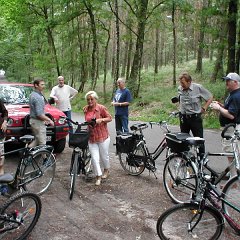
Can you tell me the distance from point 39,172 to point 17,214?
1.80 metres

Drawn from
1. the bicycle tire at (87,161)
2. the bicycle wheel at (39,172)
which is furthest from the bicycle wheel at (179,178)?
the bicycle wheel at (39,172)

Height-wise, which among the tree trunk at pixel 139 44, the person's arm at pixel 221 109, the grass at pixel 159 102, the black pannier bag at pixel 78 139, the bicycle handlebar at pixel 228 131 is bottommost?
the grass at pixel 159 102

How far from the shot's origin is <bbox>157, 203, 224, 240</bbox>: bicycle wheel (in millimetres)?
3969

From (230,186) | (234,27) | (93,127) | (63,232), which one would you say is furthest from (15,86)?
(234,27)

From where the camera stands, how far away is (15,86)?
9.73 metres

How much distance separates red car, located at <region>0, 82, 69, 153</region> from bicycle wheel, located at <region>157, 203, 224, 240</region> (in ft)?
11.7

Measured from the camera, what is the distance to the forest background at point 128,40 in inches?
630

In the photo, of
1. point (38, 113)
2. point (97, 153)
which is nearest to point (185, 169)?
point (97, 153)

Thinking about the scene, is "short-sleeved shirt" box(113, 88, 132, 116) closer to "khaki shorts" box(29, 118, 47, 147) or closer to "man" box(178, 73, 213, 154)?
"man" box(178, 73, 213, 154)

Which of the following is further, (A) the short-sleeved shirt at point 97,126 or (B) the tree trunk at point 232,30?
(B) the tree trunk at point 232,30

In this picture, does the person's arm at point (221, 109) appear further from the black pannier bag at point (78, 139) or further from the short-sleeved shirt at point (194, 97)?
the black pannier bag at point (78, 139)

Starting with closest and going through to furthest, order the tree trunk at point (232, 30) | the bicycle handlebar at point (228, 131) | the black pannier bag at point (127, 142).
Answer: the bicycle handlebar at point (228, 131)
the black pannier bag at point (127, 142)
the tree trunk at point (232, 30)

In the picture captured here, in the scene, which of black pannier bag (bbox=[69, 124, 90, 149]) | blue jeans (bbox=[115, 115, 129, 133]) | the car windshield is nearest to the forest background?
blue jeans (bbox=[115, 115, 129, 133])

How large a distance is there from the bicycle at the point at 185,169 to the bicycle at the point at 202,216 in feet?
0.99
